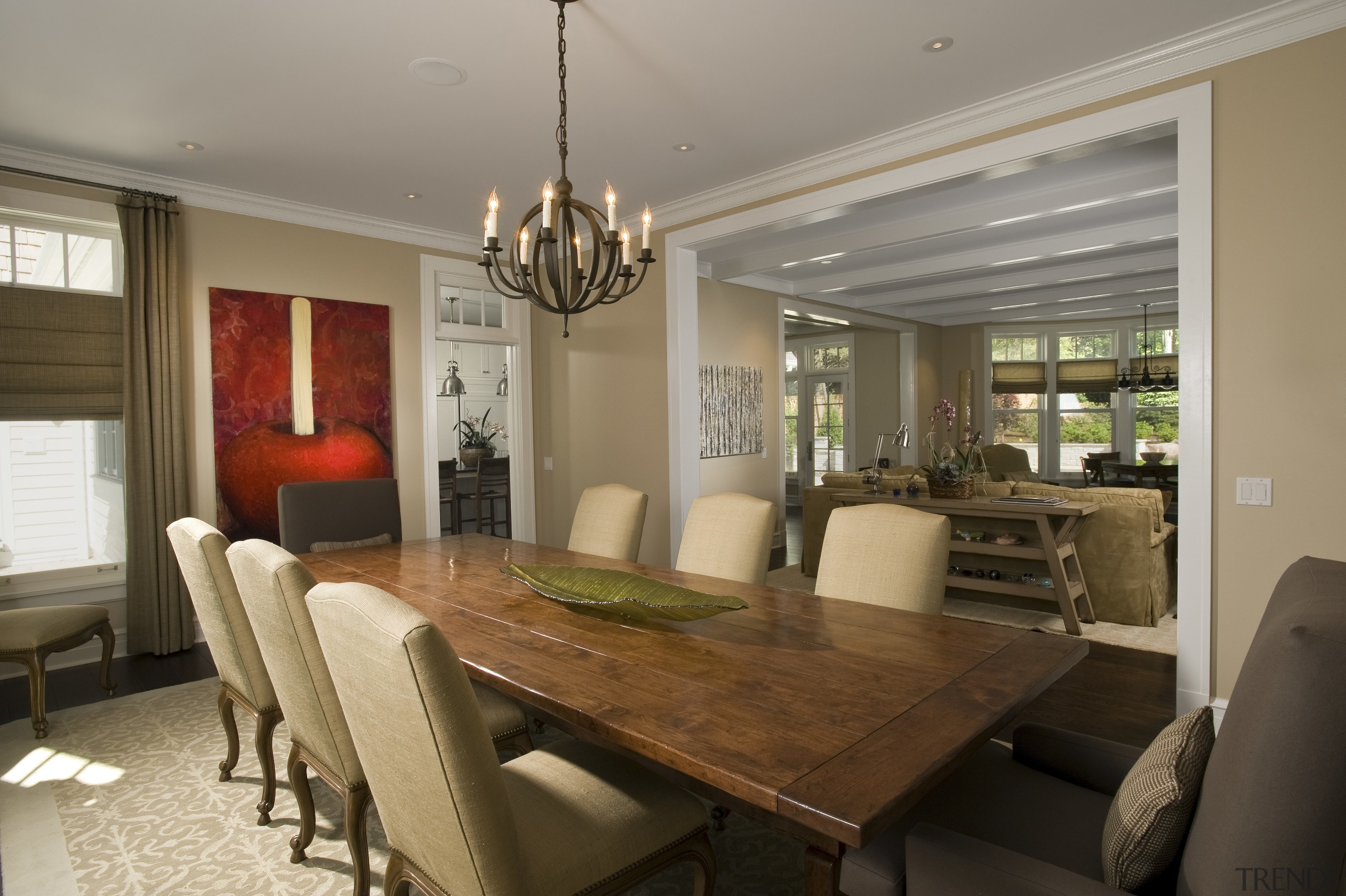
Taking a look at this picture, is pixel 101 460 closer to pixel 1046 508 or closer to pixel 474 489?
pixel 474 489

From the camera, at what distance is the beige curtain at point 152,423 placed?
4.00 meters

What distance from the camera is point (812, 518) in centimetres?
565

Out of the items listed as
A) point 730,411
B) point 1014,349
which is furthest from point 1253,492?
point 1014,349

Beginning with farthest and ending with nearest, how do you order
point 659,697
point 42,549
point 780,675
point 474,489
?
1. point 474,489
2. point 42,549
3. point 780,675
4. point 659,697

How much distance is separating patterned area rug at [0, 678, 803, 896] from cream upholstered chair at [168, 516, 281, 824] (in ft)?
0.55

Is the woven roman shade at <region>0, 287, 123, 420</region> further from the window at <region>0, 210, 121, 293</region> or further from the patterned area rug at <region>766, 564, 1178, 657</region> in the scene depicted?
the patterned area rug at <region>766, 564, 1178, 657</region>

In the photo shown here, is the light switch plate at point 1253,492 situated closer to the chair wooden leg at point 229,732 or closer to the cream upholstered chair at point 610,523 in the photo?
the cream upholstered chair at point 610,523

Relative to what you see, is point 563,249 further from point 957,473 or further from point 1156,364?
point 1156,364

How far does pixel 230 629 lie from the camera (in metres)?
2.30

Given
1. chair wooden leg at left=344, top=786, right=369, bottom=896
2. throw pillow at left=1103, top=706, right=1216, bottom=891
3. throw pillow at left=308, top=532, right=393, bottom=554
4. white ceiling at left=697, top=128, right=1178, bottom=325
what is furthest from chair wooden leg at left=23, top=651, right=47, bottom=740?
white ceiling at left=697, top=128, right=1178, bottom=325

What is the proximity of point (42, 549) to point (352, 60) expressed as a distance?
3283mm

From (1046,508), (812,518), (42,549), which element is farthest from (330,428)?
(1046,508)

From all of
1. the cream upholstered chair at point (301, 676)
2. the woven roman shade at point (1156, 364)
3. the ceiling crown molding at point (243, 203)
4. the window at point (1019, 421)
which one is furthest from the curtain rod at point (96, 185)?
→ the woven roman shade at point (1156, 364)

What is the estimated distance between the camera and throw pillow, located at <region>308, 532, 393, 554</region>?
355 cm
